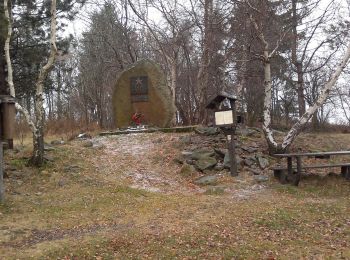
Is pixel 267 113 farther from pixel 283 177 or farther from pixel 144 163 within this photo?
pixel 144 163

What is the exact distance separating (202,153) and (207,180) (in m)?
1.59

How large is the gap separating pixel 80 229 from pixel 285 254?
3179 millimetres

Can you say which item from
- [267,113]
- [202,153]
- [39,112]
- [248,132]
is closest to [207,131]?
[248,132]

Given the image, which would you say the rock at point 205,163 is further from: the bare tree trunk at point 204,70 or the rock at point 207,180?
the bare tree trunk at point 204,70

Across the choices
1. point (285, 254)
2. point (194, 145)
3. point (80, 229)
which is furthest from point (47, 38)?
point (285, 254)

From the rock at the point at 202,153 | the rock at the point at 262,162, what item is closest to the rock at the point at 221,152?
the rock at the point at 202,153

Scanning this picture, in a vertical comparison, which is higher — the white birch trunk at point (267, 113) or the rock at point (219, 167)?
the white birch trunk at point (267, 113)

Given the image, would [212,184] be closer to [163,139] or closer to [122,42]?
[163,139]

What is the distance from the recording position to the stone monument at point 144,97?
15461mm

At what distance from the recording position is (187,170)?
10.6 meters

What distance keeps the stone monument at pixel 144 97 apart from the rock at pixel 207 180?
565 cm

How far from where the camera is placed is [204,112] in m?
18.0

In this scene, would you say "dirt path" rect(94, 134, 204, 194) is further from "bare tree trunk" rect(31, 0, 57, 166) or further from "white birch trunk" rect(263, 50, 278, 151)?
"white birch trunk" rect(263, 50, 278, 151)

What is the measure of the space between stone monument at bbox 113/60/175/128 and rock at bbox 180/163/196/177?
4.93 m
